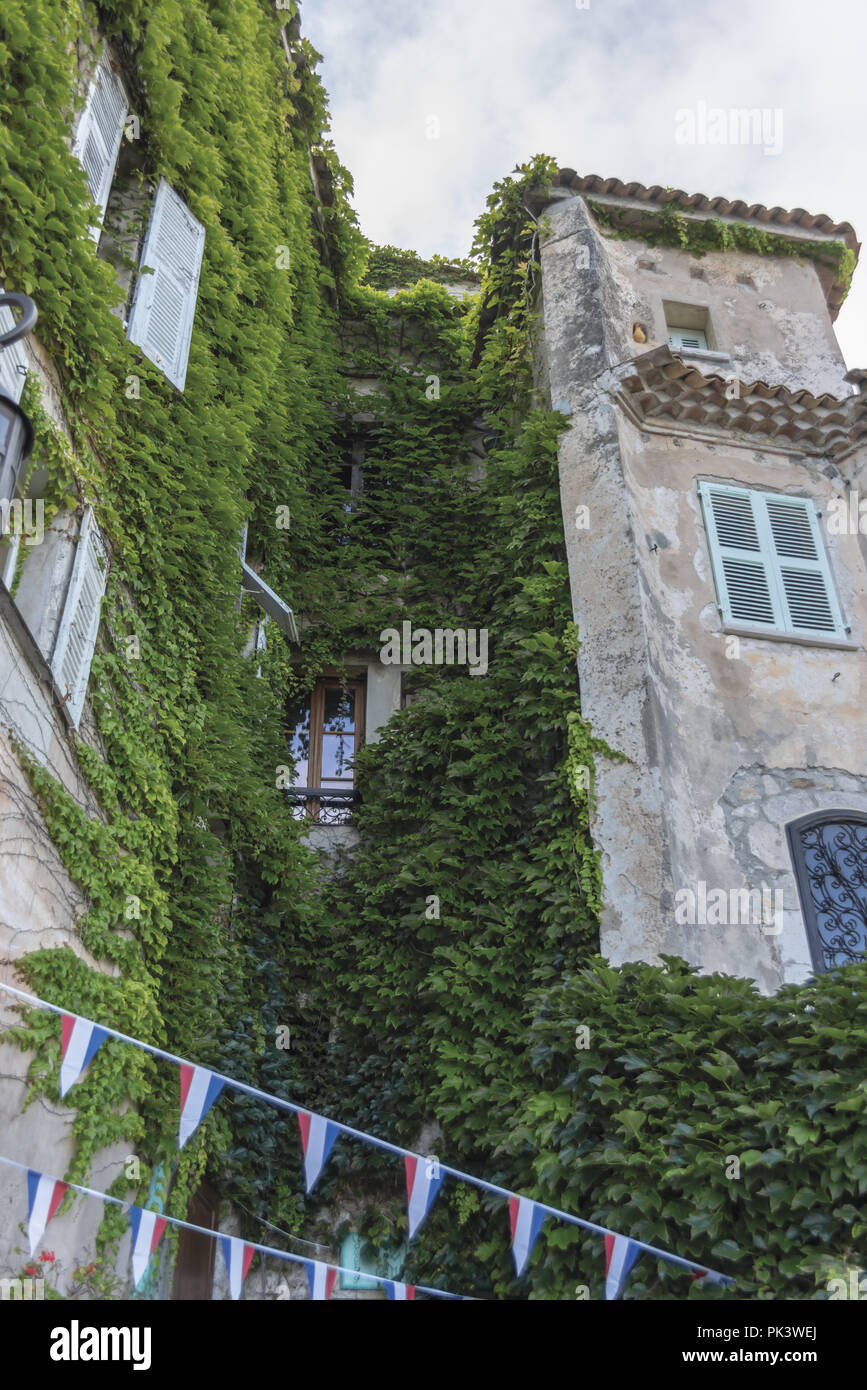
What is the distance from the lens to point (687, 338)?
11578 millimetres

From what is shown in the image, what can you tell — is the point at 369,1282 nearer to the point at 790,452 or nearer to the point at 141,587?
the point at 141,587

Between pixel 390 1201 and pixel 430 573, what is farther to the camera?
pixel 430 573

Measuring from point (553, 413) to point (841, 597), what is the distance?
113 inches

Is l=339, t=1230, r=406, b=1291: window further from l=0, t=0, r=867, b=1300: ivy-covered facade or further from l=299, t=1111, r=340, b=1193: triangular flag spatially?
l=299, t=1111, r=340, b=1193: triangular flag

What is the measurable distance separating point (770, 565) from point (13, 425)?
648cm

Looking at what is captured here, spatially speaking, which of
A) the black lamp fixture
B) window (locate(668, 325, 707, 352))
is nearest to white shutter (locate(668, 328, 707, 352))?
window (locate(668, 325, 707, 352))

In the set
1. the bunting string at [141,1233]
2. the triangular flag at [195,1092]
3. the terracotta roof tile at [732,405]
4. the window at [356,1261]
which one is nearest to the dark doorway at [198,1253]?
the window at [356,1261]

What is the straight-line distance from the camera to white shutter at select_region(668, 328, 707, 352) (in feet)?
37.6

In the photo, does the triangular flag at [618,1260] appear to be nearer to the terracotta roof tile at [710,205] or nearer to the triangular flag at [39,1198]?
the triangular flag at [39,1198]

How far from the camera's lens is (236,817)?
883 centimetres

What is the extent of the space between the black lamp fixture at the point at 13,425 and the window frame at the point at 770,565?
5.80 meters
